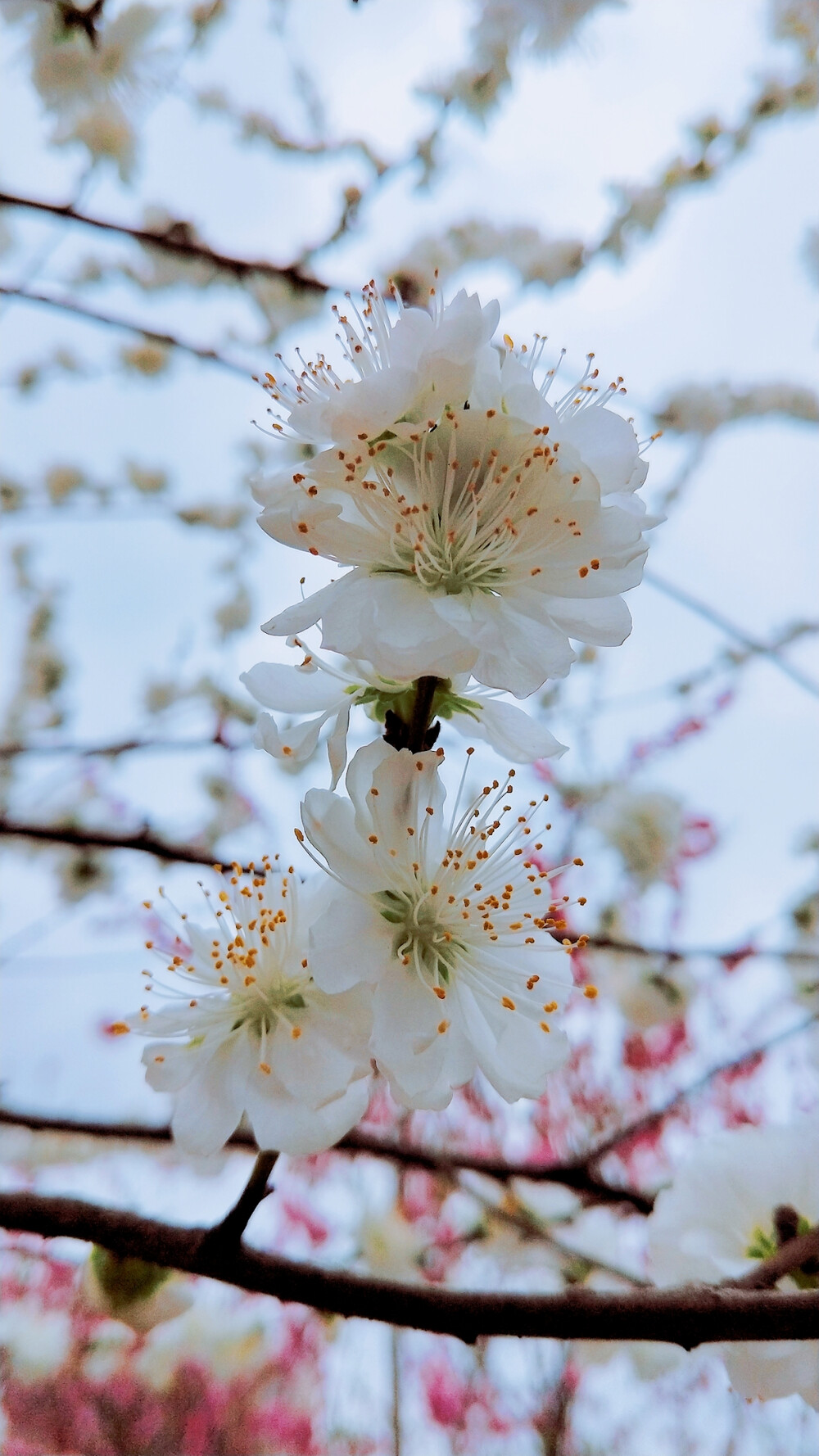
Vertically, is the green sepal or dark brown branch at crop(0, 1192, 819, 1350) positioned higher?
dark brown branch at crop(0, 1192, 819, 1350)

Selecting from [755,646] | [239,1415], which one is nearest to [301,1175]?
[239,1415]

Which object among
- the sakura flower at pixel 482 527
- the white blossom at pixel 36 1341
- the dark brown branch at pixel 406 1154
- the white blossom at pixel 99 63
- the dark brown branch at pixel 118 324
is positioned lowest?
the white blossom at pixel 36 1341

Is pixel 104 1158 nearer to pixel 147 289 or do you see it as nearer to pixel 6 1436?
pixel 6 1436

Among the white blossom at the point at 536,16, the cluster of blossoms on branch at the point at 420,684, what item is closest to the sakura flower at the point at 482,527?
the cluster of blossoms on branch at the point at 420,684

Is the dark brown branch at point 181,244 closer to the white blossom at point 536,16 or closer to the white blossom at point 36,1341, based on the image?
the white blossom at point 536,16

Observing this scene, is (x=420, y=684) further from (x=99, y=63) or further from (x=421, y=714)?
(x=99, y=63)

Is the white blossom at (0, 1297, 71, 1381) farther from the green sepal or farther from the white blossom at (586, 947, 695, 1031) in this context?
the green sepal

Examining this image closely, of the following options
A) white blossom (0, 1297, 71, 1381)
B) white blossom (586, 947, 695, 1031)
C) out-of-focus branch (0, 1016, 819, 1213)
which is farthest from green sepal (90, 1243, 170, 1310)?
white blossom (0, 1297, 71, 1381)
